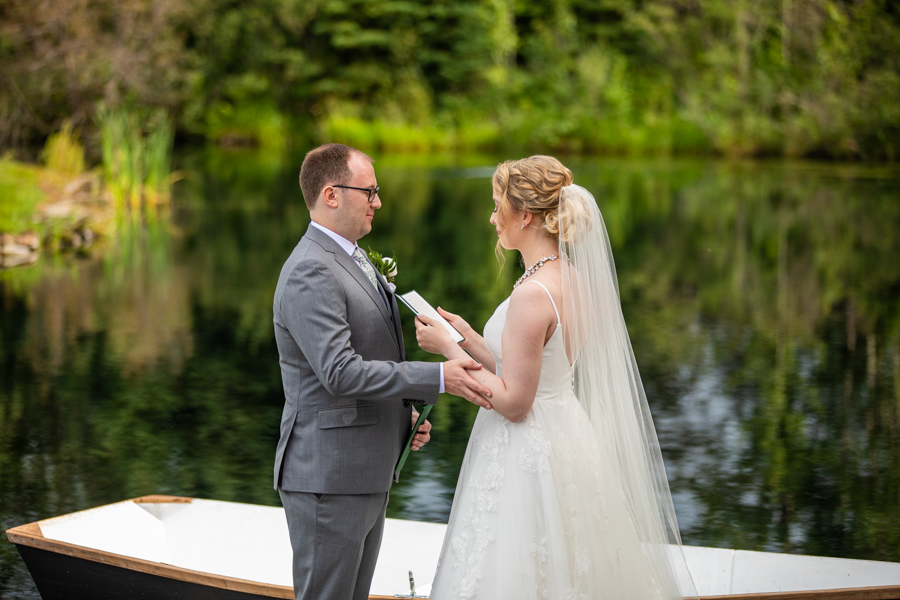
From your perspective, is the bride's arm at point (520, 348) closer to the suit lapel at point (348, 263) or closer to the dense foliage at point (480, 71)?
the suit lapel at point (348, 263)

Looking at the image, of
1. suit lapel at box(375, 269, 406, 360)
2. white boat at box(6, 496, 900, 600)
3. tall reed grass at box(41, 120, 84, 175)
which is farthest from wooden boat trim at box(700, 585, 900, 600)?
tall reed grass at box(41, 120, 84, 175)

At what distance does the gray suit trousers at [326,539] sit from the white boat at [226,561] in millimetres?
466

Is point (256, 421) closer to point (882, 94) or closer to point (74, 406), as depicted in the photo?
point (74, 406)

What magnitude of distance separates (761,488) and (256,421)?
130 inches

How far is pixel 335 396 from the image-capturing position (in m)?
2.47

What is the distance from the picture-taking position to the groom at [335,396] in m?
2.45

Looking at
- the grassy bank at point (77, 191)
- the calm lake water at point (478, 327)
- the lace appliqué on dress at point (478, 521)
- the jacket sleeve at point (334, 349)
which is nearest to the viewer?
the jacket sleeve at point (334, 349)

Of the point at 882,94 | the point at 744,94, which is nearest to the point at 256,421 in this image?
the point at 882,94

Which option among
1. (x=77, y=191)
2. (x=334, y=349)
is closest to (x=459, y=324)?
(x=334, y=349)

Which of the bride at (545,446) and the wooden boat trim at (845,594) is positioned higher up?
the bride at (545,446)

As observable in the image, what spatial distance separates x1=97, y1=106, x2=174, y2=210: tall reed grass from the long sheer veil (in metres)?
14.4

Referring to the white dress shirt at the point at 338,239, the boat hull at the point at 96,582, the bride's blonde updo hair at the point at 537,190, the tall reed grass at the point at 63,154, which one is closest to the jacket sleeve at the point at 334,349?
the white dress shirt at the point at 338,239

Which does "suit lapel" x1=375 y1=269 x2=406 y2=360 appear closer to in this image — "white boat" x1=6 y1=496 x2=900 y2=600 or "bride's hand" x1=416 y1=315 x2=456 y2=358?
"bride's hand" x1=416 y1=315 x2=456 y2=358

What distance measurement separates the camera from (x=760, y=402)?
7.03 m
